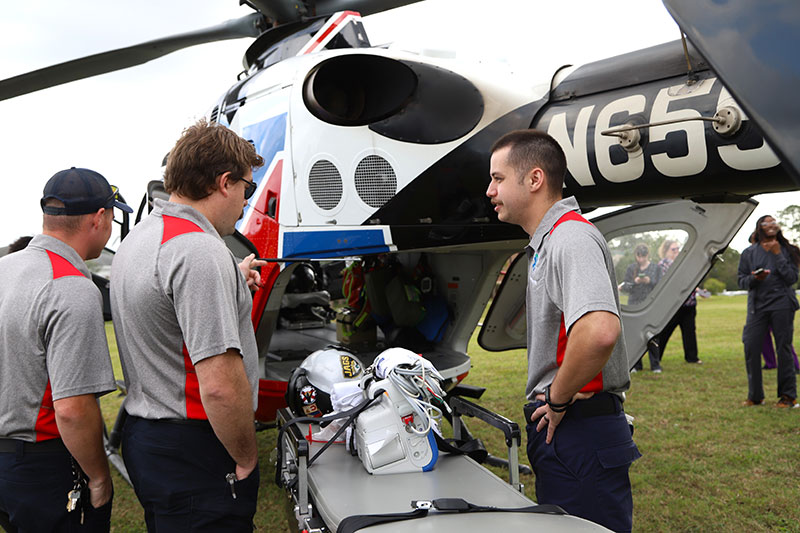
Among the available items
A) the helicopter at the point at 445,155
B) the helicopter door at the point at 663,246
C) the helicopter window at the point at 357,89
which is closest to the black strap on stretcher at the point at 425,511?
the helicopter at the point at 445,155

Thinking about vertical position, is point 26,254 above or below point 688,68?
below

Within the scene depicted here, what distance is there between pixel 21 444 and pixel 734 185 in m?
3.61

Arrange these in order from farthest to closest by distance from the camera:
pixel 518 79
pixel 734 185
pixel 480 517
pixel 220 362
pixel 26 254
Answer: pixel 518 79
pixel 734 185
pixel 26 254
pixel 480 517
pixel 220 362

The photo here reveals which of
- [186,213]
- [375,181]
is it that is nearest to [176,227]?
[186,213]

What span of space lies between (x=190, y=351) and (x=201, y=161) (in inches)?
26.1

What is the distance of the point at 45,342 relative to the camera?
6.70 feet

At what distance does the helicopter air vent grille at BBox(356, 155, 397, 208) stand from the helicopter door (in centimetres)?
155

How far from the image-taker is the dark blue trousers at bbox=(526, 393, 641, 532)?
2.05m

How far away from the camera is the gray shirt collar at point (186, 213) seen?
193 centimetres

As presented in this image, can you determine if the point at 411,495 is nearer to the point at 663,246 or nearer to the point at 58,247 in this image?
the point at 58,247

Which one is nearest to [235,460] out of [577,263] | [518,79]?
[577,263]

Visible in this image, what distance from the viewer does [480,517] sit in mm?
1868

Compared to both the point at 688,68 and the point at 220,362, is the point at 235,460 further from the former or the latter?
the point at 688,68

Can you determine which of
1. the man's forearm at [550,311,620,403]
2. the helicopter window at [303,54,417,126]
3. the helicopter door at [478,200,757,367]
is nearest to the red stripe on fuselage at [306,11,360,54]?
the helicopter window at [303,54,417,126]
